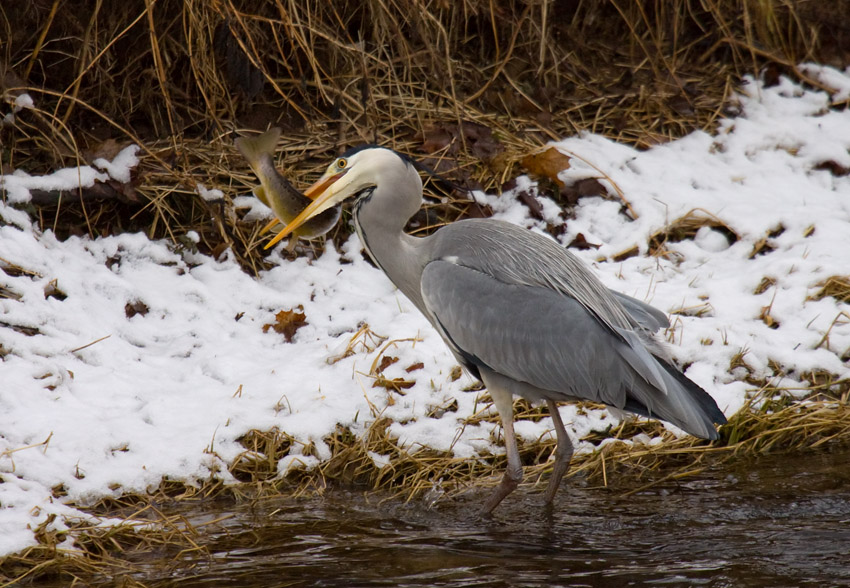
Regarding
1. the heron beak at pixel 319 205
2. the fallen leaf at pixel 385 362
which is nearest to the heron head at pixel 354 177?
the heron beak at pixel 319 205

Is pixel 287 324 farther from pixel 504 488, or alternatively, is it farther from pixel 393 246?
pixel 504 488

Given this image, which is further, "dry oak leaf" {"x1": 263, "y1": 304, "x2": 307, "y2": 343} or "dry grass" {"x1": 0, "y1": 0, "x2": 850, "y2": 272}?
"dry grass" {"x1": 0, "y1": 0, "x2": 850, "y2": 272}

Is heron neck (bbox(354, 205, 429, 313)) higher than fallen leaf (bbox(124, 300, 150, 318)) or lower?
higher

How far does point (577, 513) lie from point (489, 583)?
0.81m

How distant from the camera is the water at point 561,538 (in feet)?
11.4

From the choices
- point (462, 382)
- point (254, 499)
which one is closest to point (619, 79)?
point (462, 382)

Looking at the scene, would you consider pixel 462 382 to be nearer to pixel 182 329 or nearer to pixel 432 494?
pixel 432 494

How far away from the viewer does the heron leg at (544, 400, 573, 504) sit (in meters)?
4.23

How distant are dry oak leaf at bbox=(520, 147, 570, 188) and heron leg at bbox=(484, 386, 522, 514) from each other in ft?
7.85

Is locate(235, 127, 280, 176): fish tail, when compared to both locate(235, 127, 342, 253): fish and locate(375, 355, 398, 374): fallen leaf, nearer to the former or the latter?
locate(235, 127, 342, 253): fish

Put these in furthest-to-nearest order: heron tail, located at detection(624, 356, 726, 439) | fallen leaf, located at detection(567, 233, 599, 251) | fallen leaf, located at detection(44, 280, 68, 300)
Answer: fallen leaf, located at detection(567, 233, 599, 251)
fallen leaf, located at detection(44, 280, 68, 300)
heron tail, located at detection(624, 356, 726, 439)

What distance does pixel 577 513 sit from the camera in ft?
13.6

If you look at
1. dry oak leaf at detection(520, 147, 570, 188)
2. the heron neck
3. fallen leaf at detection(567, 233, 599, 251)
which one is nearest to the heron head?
the heron neck

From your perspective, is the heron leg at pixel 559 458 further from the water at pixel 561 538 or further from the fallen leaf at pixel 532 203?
the fallen leaf at pixel 532 203
